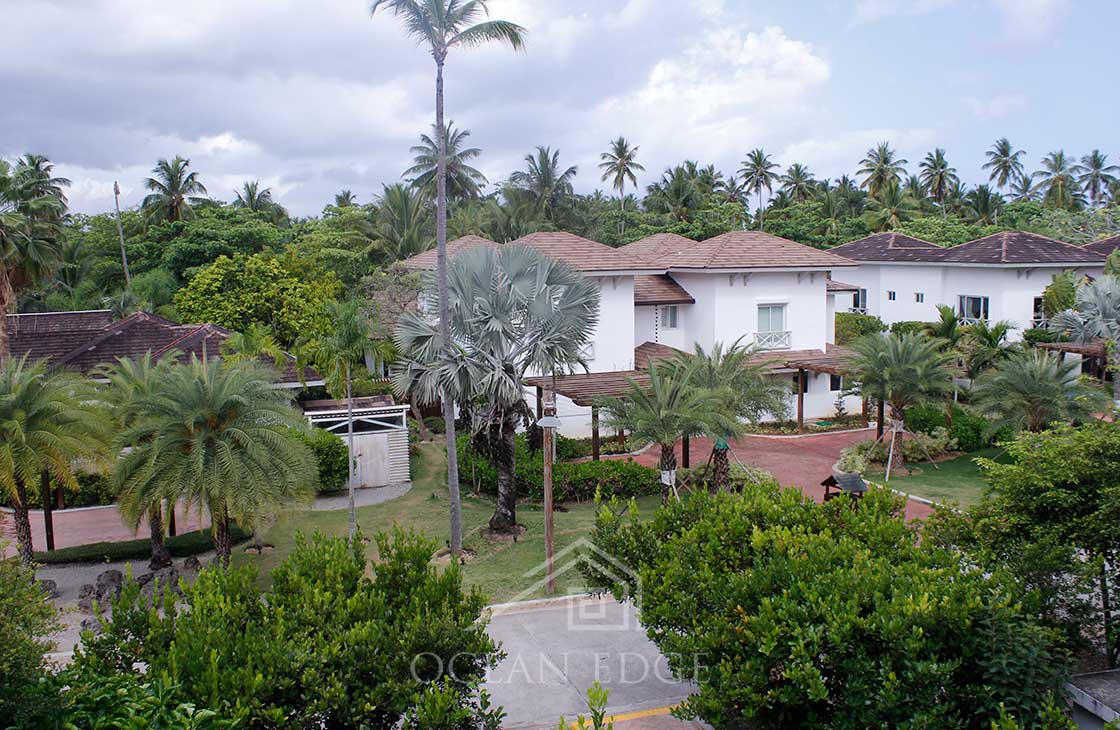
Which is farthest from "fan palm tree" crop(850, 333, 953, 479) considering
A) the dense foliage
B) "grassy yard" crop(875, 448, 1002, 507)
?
the dense foliage

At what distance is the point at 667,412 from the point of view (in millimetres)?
17531

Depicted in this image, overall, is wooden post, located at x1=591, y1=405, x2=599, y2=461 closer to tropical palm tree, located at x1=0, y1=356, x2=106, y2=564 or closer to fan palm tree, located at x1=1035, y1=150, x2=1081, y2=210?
tropical palm tree, located at x1=0, y1=356, x2=106, y2=564

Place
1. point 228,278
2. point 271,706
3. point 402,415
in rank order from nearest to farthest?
point 271,706 → point 402,415 → point 228,278

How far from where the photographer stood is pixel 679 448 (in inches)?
1040

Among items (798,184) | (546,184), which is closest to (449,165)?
(546,184)

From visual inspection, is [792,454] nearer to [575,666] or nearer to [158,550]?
[575,666]

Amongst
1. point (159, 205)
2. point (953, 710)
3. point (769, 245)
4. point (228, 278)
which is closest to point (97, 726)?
point (953, 710)

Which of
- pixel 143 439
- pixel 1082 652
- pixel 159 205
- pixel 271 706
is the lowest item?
pixel 1082 652

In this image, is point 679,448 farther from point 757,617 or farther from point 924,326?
point 757,617

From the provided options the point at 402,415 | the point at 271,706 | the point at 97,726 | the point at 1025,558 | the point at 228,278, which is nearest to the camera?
the point at 97,726

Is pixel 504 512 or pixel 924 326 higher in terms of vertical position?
pixel 924 326

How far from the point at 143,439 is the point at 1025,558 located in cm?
1357

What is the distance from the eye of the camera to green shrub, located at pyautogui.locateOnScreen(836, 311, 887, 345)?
3831cm

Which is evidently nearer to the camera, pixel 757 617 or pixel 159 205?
pixel 757 617
